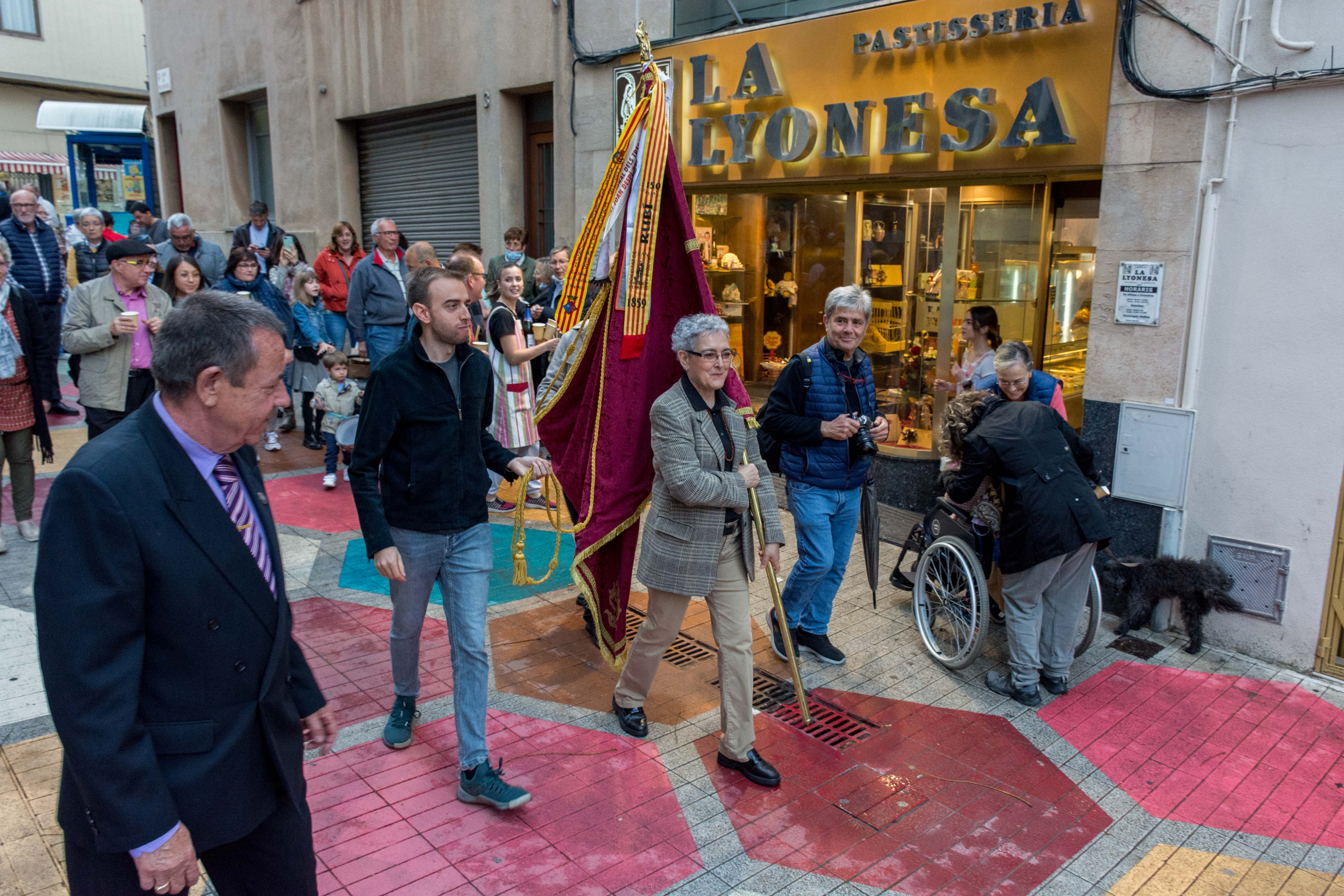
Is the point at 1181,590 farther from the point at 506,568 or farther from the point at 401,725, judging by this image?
the point at 401,725

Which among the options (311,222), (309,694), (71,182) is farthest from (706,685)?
(71,182)

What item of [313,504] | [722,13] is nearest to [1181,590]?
[722,13]

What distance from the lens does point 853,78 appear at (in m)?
7.50

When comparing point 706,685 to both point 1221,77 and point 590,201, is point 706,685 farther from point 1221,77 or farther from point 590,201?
point 590,201

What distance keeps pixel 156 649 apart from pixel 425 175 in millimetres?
11379

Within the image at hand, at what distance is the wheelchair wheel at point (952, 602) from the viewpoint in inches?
202

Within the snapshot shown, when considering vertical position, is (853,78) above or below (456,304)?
above

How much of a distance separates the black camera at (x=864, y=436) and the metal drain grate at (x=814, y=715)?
1331 mm

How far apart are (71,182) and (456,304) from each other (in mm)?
21050

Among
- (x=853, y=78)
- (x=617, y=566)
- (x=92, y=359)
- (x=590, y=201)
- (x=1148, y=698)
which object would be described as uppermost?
(x=853, y=78)

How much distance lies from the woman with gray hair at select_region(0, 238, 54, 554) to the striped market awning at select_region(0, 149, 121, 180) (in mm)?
20033

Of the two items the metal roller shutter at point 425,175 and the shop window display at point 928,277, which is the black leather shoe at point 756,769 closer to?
the shop window display at point 928,277

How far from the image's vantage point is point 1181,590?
18.5 feet

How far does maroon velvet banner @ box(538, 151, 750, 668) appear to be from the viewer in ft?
15.3
